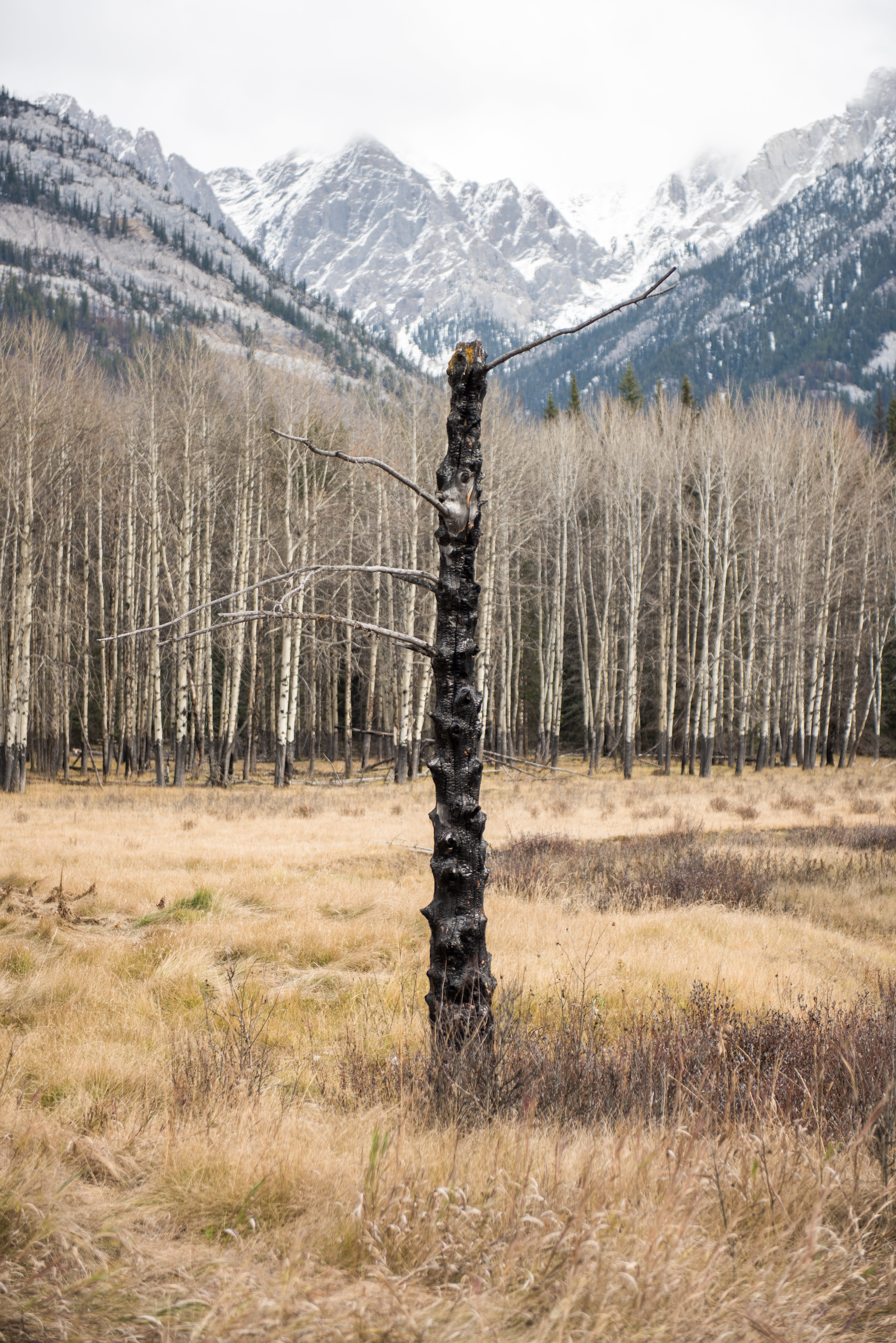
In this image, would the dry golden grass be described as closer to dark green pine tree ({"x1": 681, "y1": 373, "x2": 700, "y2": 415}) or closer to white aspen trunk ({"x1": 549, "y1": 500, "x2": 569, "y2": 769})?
white aspen trunk ({"x1": 549, "y1": 500, "x2": 569, "y2": 769})

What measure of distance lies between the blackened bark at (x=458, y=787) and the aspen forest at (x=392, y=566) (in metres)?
13.0

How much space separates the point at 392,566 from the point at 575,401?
3194 centimetres

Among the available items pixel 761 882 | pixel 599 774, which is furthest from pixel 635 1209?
pixel 599 774

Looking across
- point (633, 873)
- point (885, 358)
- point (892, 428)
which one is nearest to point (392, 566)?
point (633, 873)

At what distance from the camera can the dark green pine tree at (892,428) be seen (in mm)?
38469

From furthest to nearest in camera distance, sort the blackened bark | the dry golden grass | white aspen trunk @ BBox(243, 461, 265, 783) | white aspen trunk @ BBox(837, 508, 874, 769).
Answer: white aspen trunk @ BBox(837, 508, 874, 769), white aspen trunk @ BBox(243, 461, 265, 783), the blackened bark, the dry golden grass

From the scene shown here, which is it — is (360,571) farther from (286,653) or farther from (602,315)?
(286,653)

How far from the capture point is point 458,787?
10.1 feet

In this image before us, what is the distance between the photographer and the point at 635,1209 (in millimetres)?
1990

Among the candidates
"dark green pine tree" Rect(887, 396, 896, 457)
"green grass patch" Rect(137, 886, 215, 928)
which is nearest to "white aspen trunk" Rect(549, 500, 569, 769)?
"green grass patch" Rect(137, 886, 215, 928)

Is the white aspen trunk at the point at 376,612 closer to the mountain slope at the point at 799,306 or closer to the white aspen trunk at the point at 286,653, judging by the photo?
the white aspen trunk at the point at 286,653

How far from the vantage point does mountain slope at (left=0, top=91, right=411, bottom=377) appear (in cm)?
10012

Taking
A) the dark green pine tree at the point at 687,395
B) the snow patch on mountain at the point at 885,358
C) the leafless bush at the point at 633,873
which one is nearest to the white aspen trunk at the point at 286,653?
the leafless bush at the point at 633,873

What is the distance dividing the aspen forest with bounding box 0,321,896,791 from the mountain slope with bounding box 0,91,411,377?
232ft
